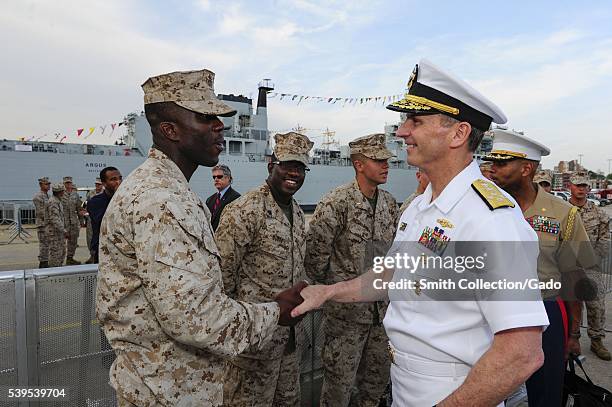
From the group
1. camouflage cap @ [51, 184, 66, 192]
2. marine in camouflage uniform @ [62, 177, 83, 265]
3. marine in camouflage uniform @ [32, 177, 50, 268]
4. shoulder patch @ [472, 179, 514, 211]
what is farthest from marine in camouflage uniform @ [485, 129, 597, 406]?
marine in camouflage uniform @ [62, 177, 83, 265]

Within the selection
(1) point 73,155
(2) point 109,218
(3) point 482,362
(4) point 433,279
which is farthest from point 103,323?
(1) point 73,155

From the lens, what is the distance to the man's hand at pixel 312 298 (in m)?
1.93

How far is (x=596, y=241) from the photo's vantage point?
5.20 meters

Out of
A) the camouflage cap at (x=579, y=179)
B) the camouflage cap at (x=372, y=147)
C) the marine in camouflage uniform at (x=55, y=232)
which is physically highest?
the camouflage cap at (x=372, y=147)

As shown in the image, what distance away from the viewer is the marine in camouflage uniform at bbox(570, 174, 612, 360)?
4.76 m

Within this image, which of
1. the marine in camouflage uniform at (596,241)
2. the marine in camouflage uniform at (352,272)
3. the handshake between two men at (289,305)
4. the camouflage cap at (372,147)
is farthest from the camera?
the marine in camouflage uniform at (596,241)

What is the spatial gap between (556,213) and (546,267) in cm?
36

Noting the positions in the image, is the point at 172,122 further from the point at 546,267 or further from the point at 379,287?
the point at 546,267

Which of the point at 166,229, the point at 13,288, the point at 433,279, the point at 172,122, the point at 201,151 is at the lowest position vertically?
the point at 13,288

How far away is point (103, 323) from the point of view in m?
1.76

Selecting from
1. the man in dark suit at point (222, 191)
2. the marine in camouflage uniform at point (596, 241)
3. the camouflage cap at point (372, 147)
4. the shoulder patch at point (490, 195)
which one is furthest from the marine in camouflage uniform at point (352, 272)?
the man in dark suit at point (222, 191)

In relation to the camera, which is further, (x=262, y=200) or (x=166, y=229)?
(x=262, y=200)

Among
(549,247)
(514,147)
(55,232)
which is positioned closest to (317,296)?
(549,247)

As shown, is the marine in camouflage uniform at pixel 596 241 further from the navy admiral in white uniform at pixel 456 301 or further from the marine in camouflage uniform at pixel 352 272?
the navy admiral in white uniform at pixel 456 301
